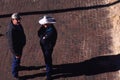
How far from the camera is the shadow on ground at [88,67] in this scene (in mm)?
12016

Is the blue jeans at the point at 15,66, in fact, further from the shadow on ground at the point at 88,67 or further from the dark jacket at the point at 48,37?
the dark jacket at the point at 48,37

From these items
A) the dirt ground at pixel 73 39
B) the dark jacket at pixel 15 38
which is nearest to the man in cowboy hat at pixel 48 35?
the dark jacket at pixel 15 38

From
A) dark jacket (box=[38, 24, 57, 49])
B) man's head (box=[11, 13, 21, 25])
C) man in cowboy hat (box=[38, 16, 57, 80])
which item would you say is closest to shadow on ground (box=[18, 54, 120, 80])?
man in cowboy hat (box=[38, 16, 57, 80])

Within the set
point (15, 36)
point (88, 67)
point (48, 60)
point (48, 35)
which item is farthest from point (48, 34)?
point (88, 67)

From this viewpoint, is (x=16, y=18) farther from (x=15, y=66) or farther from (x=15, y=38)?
(x=15, y=66)

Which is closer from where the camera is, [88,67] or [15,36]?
[15,36]

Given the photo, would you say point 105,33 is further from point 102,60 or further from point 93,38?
point 102,60

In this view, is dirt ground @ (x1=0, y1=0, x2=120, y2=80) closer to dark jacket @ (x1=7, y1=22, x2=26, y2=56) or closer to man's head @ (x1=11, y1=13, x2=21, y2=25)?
dark jacket @ (x1=7, y1=22, x2=26, y2=56)

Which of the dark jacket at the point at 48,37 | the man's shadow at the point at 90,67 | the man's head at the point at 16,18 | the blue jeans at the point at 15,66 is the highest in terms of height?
the man's head at the point at 16,18

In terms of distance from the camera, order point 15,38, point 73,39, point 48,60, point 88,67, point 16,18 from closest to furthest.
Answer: point 16,18 → point 15,38 → point 48,60 → point 88,67 → point 73,39

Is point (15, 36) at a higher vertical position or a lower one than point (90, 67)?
higher

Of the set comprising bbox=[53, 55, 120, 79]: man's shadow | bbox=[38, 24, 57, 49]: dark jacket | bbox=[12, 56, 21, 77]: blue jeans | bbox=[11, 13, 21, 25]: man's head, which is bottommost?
bbox=[53, 55, 120, 79]: man's shadow

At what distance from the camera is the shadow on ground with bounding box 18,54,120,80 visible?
39.4ft

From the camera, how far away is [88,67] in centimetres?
1237
